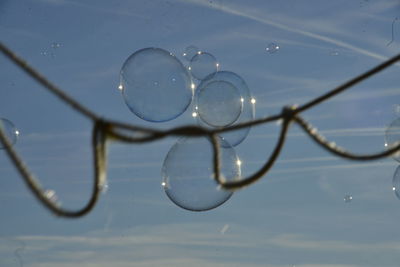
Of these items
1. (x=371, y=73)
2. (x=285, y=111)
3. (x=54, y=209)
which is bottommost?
(x=54, y=209)

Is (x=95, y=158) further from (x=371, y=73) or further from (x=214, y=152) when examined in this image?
(x=371, y=73)

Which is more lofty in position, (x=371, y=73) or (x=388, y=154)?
(x=371, y=73)

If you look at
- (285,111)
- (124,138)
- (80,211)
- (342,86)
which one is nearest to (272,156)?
(285,111)

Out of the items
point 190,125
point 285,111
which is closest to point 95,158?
point 190,125

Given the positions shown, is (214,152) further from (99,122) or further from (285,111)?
(99,122)

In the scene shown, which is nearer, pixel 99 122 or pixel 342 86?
pixel 99 122

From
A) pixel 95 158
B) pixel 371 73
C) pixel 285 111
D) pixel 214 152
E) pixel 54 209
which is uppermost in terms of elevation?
pixel 371 73
